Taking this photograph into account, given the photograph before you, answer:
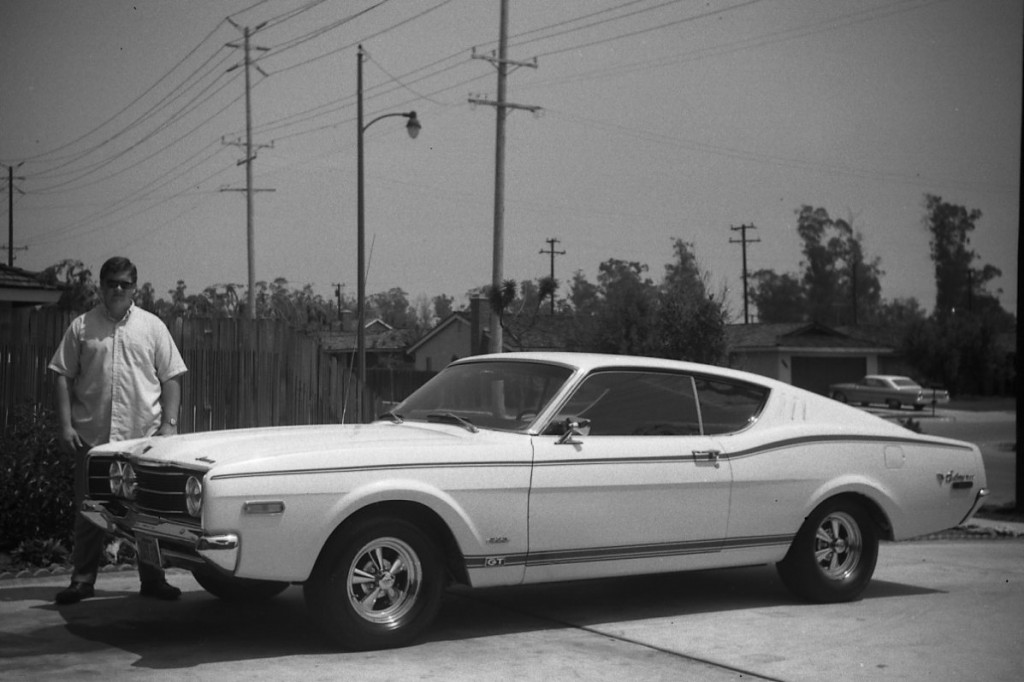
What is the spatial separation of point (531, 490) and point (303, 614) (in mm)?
1577

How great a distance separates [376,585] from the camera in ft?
19.5

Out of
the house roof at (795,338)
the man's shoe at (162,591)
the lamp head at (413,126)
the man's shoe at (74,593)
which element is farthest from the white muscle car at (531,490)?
the house roof at (795,338)

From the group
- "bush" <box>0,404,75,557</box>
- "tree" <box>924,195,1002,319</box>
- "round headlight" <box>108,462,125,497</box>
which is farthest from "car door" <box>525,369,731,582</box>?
"tree" <box>924,195,1002,319</box>

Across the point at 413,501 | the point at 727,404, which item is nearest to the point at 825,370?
the point at 727,404

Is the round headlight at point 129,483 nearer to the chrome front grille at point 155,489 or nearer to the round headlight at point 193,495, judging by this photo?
the chrome front grille at point 155,489

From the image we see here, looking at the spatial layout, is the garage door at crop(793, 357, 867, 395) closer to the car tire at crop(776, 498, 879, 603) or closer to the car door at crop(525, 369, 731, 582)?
the car tire at crop(776, 498, 879, 603)

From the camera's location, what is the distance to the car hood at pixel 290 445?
18.8 feet

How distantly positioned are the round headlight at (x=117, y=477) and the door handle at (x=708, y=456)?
313 cm

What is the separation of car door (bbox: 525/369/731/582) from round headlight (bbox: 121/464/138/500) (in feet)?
6.66

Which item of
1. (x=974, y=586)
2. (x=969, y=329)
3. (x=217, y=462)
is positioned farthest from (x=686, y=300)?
(x=969, y=329)

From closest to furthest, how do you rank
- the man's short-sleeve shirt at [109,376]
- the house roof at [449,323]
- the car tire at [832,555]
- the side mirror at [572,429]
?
the side mirror at [572,429], the man's short-sleeve shirt at [109,376], the car tire at [832,555], the house roof at [449,323]

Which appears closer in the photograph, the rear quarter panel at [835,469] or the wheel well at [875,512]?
the rear quarter panel at [835,469]

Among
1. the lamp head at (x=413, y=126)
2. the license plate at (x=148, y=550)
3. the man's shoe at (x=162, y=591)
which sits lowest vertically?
the man's shoe at (x=162, y=591)

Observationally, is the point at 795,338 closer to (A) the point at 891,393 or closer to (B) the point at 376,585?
(A) the point at 891,393
